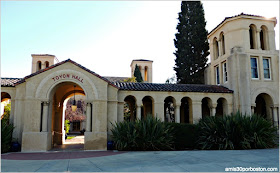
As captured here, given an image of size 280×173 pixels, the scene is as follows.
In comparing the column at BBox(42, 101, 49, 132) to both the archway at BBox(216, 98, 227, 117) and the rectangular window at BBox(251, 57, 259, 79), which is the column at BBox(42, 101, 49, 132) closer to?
the archway at BBox(216, 98, 227, 117)

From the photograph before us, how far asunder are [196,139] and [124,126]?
17.0 ft

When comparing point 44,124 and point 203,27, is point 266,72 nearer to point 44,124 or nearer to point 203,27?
point 203,27

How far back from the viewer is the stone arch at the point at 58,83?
15203 millimetres

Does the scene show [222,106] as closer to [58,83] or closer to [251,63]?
[251,63]

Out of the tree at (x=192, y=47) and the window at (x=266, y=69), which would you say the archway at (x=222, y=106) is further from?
the tree at (x=192, y=47)

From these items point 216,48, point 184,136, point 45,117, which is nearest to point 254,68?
point 216,48

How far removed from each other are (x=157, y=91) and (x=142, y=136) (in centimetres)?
459

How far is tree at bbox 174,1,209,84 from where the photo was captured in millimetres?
25812

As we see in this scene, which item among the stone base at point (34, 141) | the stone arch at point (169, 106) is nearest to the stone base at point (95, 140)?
the stone base at point (34, 141)

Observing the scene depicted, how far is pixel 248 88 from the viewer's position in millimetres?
19000

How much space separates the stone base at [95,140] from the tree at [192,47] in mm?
13619

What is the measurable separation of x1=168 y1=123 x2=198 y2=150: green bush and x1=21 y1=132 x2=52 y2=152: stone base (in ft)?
27.4

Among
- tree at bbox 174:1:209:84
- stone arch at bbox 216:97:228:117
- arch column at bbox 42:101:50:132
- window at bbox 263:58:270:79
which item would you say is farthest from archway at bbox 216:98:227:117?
arch column at bbox 42:101:50:132

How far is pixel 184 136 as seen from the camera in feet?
52.1
